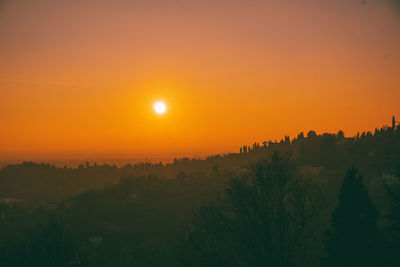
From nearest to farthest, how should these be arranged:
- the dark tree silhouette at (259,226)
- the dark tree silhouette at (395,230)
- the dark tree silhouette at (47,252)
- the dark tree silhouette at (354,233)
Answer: the dark tree silhouette at (259,226), the dark tree silhouette at (354,233), the dark tree silhouette at (395,230), the dark tree silhouette at (47,252)

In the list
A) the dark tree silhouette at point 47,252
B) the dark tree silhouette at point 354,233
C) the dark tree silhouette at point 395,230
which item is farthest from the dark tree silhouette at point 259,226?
the dark tree silhouette at point 47,252

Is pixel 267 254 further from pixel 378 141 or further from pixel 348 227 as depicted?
pixel 378 141

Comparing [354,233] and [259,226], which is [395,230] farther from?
[259,226]

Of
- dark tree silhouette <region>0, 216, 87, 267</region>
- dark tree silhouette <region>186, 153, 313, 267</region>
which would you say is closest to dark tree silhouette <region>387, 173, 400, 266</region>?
dark tree silhouette <region>186, 153, 313, 267</region>

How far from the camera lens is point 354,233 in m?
22.0

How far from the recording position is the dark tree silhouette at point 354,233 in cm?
2170

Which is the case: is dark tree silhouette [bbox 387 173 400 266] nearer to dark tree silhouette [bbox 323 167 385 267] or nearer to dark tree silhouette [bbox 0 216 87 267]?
dark tree silhouette [bbox 323 167 385 267]

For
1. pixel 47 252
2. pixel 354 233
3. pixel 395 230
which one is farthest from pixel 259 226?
pixel 47 252

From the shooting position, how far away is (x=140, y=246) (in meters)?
118

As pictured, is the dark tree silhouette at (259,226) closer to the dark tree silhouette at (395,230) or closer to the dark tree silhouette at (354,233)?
the dark tree silhouette at (354,233)

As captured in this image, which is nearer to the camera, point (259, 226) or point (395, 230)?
point (259, 226)

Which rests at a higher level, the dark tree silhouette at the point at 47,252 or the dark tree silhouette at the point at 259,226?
the dark tree silhouette at the point at 259,226

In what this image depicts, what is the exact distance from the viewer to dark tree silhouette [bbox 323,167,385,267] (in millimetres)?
21703

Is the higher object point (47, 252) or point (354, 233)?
point (354, 233)
